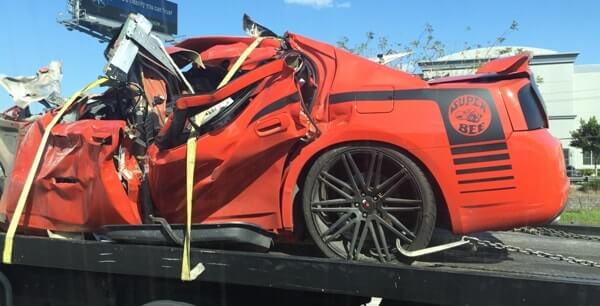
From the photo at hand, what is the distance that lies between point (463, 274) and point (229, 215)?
4.39 ft

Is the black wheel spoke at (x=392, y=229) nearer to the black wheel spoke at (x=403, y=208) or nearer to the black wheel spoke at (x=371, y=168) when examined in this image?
the black wheel spoke at (x=403, y=208)

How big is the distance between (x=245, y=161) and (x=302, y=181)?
0.34 metres

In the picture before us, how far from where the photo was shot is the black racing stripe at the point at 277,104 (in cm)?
320

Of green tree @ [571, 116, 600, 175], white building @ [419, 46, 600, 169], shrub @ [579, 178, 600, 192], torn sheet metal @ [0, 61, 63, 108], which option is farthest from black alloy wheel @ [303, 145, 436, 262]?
white building @ [419, 46, 600, 169]

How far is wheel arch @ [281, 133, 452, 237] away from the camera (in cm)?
313

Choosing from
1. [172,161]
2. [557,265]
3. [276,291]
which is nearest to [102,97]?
[172,161]

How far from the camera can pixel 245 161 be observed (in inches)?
128

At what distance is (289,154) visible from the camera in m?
3.29

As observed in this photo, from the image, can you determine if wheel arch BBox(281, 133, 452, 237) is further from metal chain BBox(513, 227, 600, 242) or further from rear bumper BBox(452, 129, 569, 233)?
metal chain BBox(513, 227, 600, 242)

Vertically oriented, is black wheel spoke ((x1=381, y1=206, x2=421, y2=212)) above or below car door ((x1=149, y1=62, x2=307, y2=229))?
below

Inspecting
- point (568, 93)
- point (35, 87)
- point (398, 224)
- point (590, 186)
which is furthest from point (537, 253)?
point (568, 93)

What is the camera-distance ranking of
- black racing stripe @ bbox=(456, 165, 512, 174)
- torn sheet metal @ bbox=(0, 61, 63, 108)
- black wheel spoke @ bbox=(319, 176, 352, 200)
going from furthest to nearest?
torn sheet metal @ bbox=(0, 61, 63, 108), black wheel spoke @ bbox=(319, 176, 352, 200), black racing stripe @ bbox=(456, 165, 512, 174)

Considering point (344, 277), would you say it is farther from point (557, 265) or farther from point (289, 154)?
point (557, 265)

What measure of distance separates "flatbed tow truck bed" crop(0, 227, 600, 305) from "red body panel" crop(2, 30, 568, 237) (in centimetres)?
24
